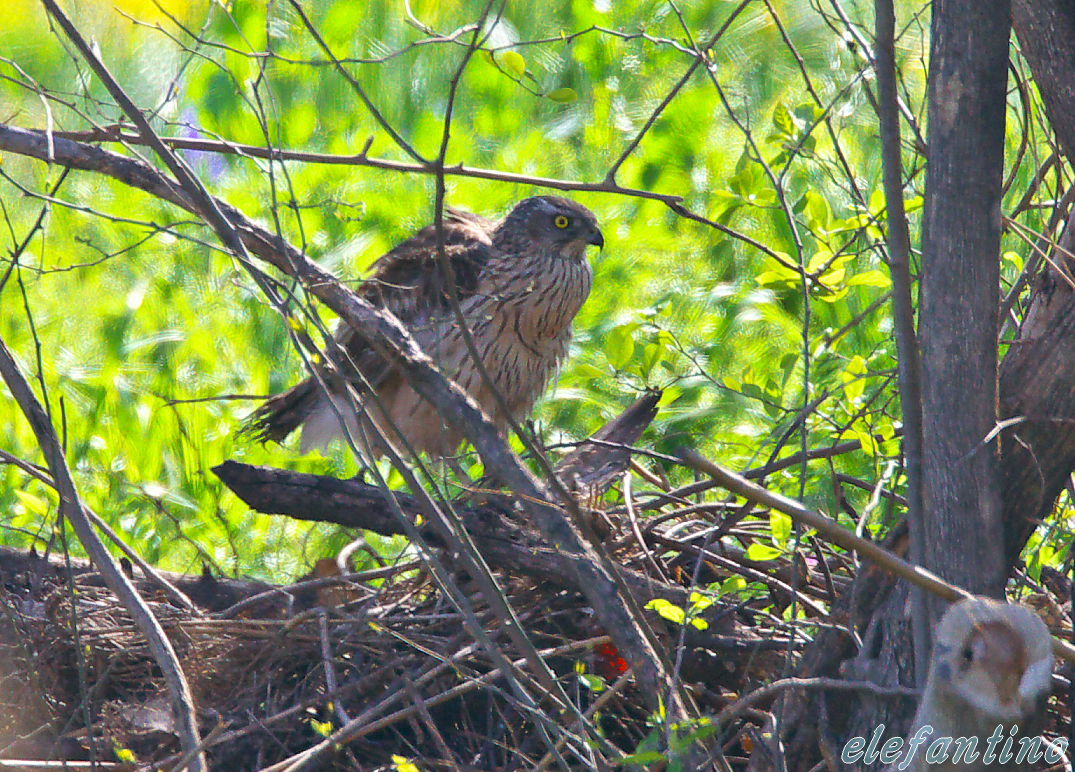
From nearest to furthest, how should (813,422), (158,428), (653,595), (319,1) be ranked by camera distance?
(653,595), (813,422), (158,428), (319,1)

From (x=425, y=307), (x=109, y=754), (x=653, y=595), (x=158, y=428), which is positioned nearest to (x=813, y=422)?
(x=653, y=595)

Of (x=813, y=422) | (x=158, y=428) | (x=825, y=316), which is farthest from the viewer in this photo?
(x=158, y=428)

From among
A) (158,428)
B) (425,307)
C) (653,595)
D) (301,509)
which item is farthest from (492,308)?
(653,595)

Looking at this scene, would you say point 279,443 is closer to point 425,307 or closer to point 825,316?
point 425,307

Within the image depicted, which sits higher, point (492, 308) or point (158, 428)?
point (492, 308)

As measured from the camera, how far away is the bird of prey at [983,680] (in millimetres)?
1172

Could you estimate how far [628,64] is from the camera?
18.0 feet

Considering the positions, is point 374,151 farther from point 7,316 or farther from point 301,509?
point 301,509

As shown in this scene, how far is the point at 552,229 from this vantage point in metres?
4.79

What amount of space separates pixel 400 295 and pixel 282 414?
24.4 inches

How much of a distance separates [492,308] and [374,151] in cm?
120

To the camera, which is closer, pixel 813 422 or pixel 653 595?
pixel 653 595

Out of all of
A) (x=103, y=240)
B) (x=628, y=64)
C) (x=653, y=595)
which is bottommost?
(x=653, y=595)

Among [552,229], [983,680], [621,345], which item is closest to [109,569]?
[621,345]
